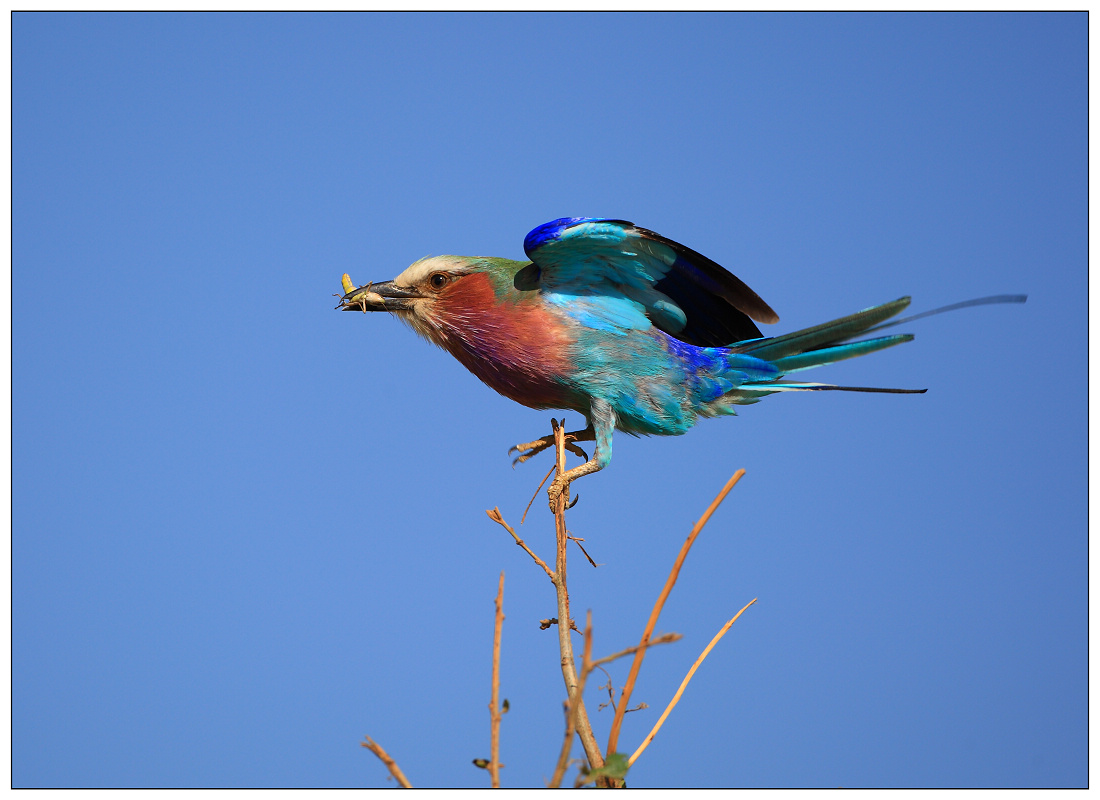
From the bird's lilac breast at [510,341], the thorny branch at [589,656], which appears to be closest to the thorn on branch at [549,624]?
the thorny branch at [589,656]

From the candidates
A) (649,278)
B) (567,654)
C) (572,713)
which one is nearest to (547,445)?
(649,278)

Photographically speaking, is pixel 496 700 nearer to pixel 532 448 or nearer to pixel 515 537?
pixel 515 537

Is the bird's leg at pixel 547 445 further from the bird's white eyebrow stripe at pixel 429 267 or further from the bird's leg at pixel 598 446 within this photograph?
the bird's white eyebrow stripe at pixel 429 267

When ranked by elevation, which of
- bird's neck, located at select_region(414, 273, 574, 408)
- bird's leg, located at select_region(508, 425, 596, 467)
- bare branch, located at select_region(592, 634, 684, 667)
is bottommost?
bare branch, located at select_region(592, 634, 684, 667)

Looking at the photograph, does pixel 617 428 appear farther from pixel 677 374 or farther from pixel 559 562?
pixel 559 562

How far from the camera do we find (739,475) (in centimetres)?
252

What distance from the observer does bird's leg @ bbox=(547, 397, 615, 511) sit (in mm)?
3893

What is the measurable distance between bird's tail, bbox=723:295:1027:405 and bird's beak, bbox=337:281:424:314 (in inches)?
66.0

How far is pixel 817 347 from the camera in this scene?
4.34m

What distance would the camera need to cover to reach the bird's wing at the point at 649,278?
13.8ft

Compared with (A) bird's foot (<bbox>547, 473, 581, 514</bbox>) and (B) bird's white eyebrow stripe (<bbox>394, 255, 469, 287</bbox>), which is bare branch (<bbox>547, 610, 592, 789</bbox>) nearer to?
(A) bird's foot (<bbox>547, 473, 581, 514</bbox>)

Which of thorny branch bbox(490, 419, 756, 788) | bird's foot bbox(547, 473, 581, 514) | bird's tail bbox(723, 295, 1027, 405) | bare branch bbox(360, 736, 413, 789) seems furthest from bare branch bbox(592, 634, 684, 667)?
bird's tail bbox(723, 295, 1027, 405)

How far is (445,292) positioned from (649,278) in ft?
3.38
